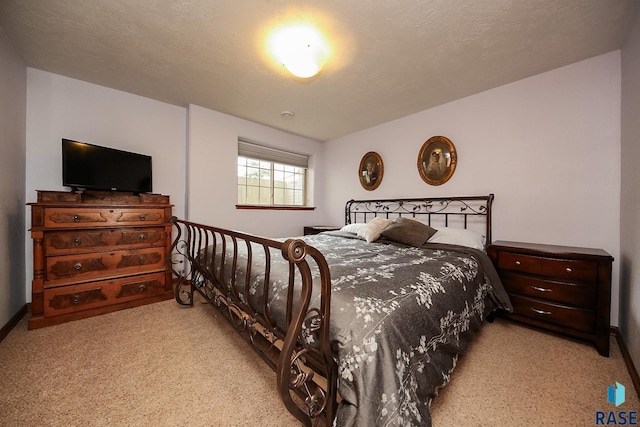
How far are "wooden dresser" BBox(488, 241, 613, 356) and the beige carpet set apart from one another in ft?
0.50

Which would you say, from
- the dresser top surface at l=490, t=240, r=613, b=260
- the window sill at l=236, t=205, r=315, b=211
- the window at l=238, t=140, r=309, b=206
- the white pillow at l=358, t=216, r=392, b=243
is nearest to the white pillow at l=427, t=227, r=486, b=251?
the dresser top surface at l=490, t=240, r=613, b=260

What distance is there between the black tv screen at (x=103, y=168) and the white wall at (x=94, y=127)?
0.99ft

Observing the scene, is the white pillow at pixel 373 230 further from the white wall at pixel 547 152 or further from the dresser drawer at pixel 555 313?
the dresser drawer at pixel 555 313

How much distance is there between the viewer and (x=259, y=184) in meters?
3.98

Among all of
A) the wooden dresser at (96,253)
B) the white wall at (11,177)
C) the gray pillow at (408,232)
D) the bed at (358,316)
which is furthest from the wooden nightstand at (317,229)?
the white wall at (11,177)

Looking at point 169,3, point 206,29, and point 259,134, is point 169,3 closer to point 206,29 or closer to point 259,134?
point 206,29

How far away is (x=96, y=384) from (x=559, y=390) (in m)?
2.71

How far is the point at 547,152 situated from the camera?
2.25 m

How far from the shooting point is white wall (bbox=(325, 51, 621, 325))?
1.98 metres

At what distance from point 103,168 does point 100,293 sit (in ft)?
4.11

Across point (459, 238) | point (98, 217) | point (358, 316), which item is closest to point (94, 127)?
point (98, 217)

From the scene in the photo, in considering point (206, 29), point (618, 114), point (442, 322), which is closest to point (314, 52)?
point (206, 29)

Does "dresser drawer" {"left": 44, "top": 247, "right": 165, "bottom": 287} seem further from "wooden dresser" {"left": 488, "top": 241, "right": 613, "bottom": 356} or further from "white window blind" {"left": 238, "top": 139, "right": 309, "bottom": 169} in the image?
"wooden dresser" {"left": 488, "top": 241, "right": 613, "bottom": 356}

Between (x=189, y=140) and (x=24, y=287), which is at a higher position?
(x=189, y=140)
